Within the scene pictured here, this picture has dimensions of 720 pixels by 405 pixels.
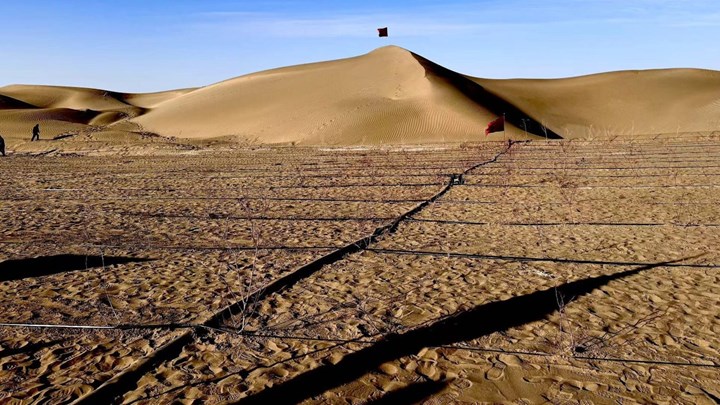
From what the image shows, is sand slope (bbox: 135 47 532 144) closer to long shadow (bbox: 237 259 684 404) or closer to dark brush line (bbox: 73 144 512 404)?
dark brush line (bbox: 73 144 512 404)

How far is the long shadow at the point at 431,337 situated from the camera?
3.70m

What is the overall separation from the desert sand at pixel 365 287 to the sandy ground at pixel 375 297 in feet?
0.07

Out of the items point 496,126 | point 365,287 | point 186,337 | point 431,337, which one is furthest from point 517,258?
point 496,126

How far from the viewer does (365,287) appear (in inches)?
223

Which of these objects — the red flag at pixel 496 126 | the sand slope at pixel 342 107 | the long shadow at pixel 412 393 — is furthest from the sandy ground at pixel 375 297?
the sand slope at pixel 342 107

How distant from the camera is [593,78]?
6894cm

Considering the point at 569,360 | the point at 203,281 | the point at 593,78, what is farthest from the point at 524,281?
the point at 593,78

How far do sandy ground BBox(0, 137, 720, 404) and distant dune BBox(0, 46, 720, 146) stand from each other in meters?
25.6

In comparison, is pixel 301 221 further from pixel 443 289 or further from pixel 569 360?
pixel 569 360

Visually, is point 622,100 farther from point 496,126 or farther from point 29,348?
point 29,348

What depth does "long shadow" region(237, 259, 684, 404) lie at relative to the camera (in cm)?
370

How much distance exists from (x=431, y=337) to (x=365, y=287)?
1.28 meters

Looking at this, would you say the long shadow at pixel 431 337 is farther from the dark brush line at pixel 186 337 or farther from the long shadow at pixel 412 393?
the dark brush line at pixel 186 337

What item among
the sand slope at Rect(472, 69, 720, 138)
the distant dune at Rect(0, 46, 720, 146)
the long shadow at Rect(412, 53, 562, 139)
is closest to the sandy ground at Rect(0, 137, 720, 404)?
the distant dune at Rect(0, 46, 720, 146)
